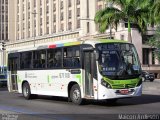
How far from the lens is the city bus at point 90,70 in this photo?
17.7 meters

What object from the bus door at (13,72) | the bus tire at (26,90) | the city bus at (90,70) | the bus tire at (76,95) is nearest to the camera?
the city bus at (90,70)

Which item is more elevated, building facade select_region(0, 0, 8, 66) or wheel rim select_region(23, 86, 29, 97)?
building facade select_region(0, 0, 8, 66)

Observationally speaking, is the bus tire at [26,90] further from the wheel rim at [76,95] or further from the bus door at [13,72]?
the wheel rim at [76,95]

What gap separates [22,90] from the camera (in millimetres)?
Result: 23984

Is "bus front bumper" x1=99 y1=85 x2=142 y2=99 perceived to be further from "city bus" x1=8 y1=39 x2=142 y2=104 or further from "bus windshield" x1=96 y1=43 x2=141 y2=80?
"bus windshield" x1=96 y1=43 x2=141 y2=80

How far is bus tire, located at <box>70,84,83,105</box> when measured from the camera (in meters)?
18.9

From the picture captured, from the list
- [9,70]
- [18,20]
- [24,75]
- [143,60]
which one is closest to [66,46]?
[24,75]

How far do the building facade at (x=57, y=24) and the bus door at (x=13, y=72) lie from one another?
45.0 meters

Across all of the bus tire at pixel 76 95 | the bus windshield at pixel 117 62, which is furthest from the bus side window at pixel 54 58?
the bus windshield at pixel 117 62

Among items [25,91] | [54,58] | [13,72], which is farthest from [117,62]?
[13,72]

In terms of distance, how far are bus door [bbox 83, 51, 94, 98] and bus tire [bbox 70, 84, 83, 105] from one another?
0.53 metres

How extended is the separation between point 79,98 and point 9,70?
7.73 meters

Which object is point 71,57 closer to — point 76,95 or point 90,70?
point 90,70

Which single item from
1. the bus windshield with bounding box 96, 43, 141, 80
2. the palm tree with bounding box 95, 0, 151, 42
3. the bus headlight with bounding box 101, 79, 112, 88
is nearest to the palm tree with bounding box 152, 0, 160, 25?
the palm tree with bounding box 95, 0, 151, 42
